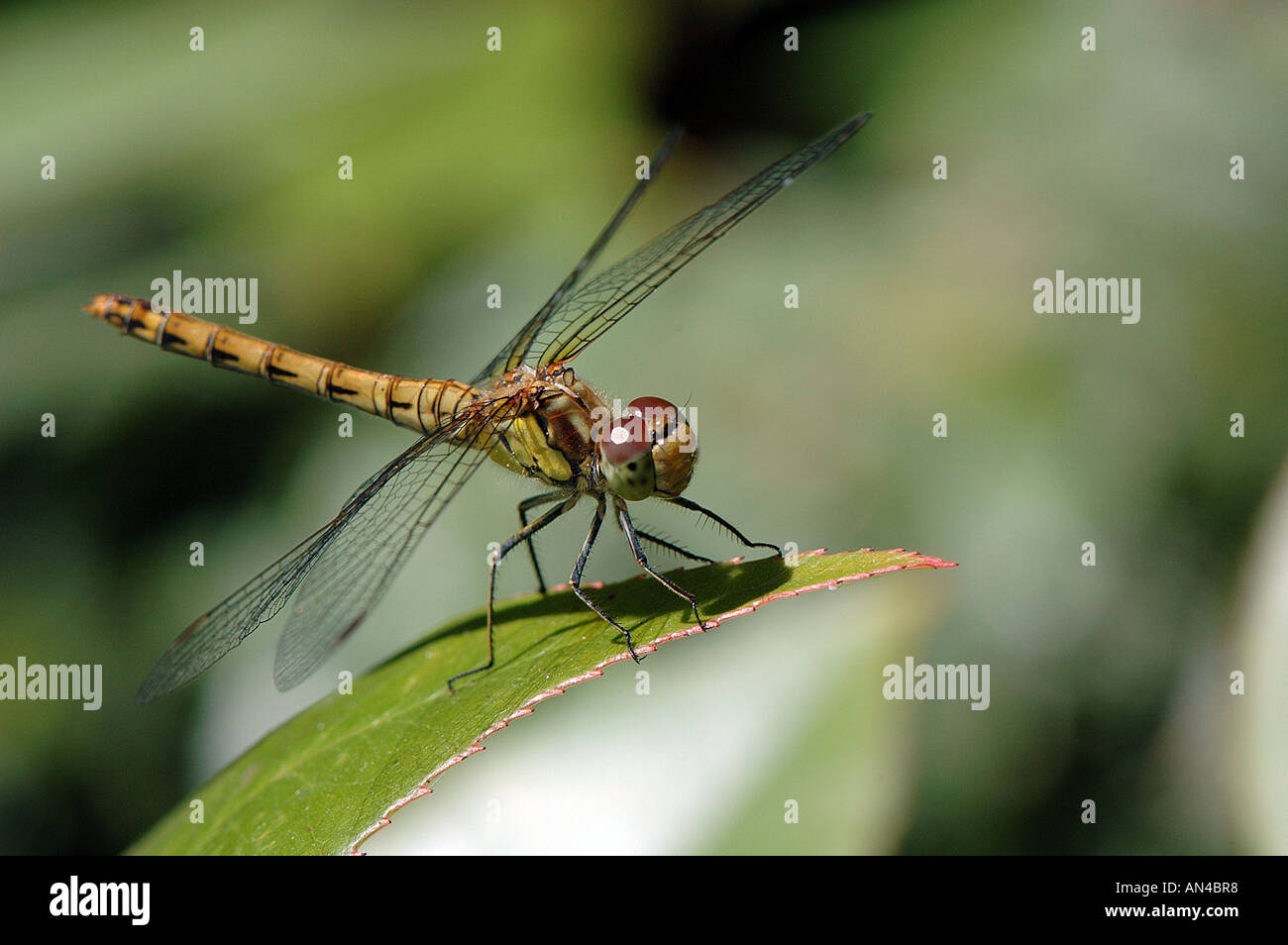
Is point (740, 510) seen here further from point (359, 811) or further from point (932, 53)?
point (932, 53)

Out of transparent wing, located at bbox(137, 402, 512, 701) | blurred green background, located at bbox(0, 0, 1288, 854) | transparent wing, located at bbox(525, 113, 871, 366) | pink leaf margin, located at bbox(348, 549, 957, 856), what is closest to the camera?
pink leaf margin, located at bbox(348, 549, 957, 856)

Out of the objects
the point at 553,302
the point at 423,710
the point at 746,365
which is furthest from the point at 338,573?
the point at 746,365

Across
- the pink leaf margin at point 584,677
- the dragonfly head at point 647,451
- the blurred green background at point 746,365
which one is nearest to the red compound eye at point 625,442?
the dragonfly head at point 647,451

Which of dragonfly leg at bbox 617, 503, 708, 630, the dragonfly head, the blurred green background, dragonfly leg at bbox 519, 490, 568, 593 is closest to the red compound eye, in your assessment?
the dragonfly head

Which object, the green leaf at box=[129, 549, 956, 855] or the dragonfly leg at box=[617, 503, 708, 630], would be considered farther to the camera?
the dragonfly leg at box=[617, 503, 708, 630]

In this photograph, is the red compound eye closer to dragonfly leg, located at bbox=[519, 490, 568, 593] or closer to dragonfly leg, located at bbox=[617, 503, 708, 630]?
dragonfly leg, located at bbox=[617, 503, 708, 630]

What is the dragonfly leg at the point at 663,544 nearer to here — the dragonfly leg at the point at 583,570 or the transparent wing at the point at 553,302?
the dragonfly leg at the point at 583,570

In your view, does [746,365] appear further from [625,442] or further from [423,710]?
[423,710]
